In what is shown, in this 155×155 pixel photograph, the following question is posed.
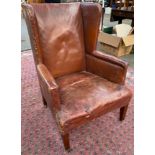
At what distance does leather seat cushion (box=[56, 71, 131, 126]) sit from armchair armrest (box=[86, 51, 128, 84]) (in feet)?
0.17

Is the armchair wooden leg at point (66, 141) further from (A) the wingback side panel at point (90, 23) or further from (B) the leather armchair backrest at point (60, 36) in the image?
(A) the wingback side panel at point (90, 23)

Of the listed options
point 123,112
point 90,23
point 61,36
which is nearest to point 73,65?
point 61,36

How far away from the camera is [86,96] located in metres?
1.27

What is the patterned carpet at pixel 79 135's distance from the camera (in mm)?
1320

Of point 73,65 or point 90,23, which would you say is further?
point 73,65

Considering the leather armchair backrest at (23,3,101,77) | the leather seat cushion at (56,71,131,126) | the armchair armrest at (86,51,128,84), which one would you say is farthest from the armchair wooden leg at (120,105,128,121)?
the leather armchair backrest at (23,3,101,77)

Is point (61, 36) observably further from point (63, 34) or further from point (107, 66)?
point (107, 66)

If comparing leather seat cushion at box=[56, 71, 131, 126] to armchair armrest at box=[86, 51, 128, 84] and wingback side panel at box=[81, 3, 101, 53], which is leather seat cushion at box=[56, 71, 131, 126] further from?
wingback side panel at box=[81, 3, 101, 53]

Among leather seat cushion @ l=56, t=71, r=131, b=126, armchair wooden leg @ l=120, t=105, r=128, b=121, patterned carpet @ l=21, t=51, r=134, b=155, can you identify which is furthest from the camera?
armchair wooden leg @ l=120, t=105, r=128, b=121

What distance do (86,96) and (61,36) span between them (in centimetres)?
56

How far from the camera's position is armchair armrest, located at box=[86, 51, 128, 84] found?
1.37 metres

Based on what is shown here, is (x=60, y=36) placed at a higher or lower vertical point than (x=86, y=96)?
higher

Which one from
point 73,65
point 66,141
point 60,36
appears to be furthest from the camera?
point 73,65
